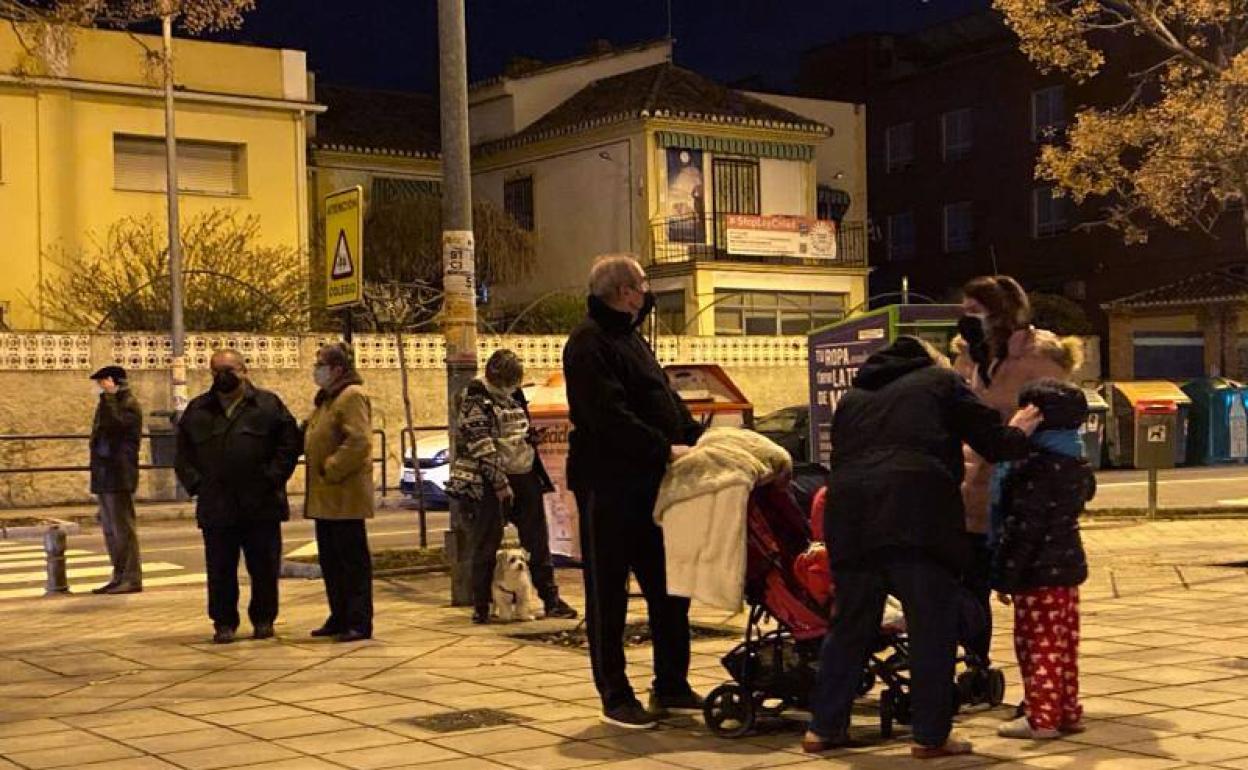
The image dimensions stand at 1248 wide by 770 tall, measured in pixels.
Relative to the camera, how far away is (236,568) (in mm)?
10375

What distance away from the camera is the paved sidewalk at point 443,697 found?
6.61 m

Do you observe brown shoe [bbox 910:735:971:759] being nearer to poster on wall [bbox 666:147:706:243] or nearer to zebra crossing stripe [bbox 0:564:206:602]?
zebra crossing stripe [bbox 0:564:206:602]

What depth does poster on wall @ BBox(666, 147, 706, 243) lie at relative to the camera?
38188mm

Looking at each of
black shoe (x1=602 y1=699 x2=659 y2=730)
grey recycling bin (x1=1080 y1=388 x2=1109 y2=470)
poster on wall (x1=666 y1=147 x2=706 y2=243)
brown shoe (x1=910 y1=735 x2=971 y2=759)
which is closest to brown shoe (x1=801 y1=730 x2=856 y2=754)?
brown shoe (x1=910 y1=735 x2=971 y2=759)

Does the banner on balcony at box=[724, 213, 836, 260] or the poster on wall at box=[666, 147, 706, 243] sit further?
the poster on wall at box=[666, 147, 706, 243]

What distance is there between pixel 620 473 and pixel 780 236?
104 ft

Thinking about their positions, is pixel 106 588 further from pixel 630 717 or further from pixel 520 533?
pixel 630 717

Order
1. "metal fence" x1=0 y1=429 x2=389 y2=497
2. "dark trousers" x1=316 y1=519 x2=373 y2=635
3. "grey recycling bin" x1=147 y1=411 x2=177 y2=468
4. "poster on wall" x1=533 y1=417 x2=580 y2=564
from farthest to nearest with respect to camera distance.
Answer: "grey recycling bin" x1=147 y1=411 x2=177 y2=468
"metal fence" x1=0 y1=429 x2=389 y2=497
"poster on wall" x1=533 y1=417 x2=580 y2=564
"dark trousers" x1=316 y1=519 x2=373 y2=635

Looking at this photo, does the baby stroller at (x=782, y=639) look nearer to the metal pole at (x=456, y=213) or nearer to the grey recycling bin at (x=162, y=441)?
the metal pole at (x=456, y=213)

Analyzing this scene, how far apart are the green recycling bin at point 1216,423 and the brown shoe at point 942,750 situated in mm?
24437

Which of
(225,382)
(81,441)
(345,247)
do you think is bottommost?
(81,441)

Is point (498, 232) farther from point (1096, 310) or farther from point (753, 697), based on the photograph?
point (753, 697)

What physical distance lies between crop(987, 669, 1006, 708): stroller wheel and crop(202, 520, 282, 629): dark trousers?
4724mm

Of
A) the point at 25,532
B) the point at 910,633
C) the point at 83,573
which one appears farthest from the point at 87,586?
the point at 910,633
